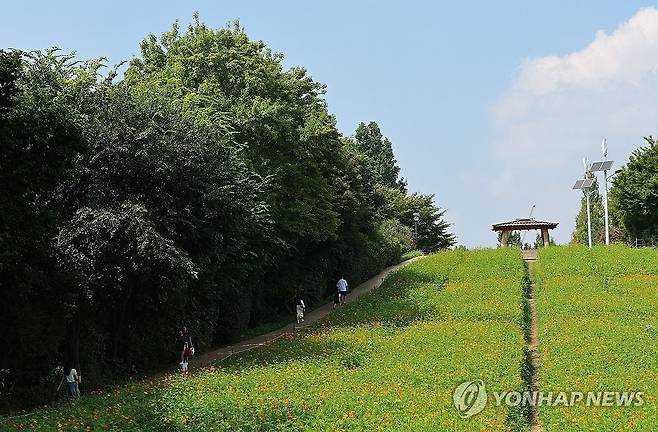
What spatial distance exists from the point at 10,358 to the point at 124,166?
6009 mm

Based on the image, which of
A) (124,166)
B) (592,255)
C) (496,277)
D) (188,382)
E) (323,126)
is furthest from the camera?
(592,255)

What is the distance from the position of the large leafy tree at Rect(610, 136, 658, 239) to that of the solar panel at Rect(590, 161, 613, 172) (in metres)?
11.9

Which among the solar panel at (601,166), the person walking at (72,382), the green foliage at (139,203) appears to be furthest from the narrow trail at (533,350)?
the person walking at (72,382)

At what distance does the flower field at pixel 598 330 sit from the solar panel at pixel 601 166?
596 centimetres

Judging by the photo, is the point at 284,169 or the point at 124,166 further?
the point at 284,169

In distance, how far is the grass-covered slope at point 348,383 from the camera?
15141mm

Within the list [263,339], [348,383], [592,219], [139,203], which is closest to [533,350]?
[348,383]

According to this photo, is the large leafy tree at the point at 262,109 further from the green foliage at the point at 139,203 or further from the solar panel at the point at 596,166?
the solar panel at the point at 596,166

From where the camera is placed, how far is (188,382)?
19.8m

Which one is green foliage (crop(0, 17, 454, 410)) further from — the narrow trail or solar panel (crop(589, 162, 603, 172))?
solar panel (crop(589, 162, 603, 172))

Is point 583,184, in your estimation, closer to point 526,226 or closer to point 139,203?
point 526,226

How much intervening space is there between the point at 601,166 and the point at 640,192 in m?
13.2

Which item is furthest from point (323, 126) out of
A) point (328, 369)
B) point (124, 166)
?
point (328, 369)

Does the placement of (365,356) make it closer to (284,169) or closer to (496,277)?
(284,169)
